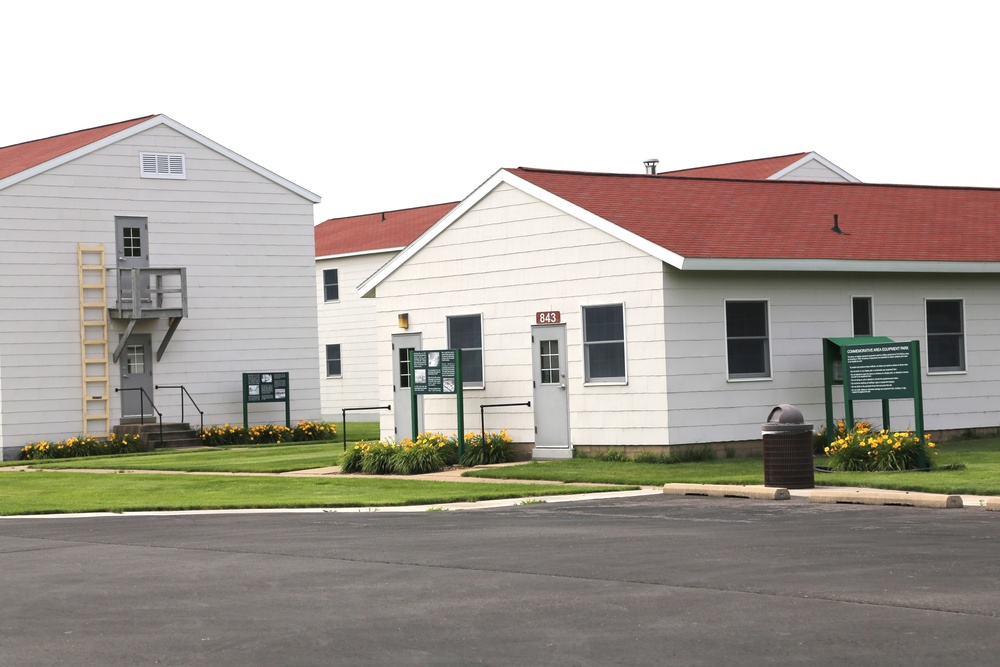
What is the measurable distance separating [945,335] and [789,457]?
951 cm

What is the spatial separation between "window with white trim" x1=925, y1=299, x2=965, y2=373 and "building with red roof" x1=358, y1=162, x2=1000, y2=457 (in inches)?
1.3

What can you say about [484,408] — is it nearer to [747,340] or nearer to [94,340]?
[747,340]

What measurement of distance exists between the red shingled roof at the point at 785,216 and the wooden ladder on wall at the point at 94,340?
561 inches

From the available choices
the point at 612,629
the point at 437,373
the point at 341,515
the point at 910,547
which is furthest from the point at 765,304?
the point at 612,629

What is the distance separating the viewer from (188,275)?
3734 cm

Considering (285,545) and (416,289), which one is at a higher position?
(416,289)

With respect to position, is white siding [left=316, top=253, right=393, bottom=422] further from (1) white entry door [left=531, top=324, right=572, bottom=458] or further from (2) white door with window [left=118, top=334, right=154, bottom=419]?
(1) white entry door [left=531, top=324, right=572, bottom=458]

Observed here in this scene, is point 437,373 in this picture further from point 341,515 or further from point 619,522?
point 619,522

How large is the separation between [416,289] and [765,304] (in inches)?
266

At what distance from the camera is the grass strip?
62.4 feet

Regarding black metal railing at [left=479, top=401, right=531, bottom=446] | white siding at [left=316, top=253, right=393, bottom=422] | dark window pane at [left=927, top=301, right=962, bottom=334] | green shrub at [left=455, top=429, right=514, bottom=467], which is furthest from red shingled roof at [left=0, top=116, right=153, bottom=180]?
dark window pane at [left=927, top=301, right=962, bottom=334]

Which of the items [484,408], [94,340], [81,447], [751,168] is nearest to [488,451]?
[484,408]

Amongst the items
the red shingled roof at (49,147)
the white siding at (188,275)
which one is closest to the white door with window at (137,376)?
the white siding at (188,275)

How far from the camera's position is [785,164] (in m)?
41.3
